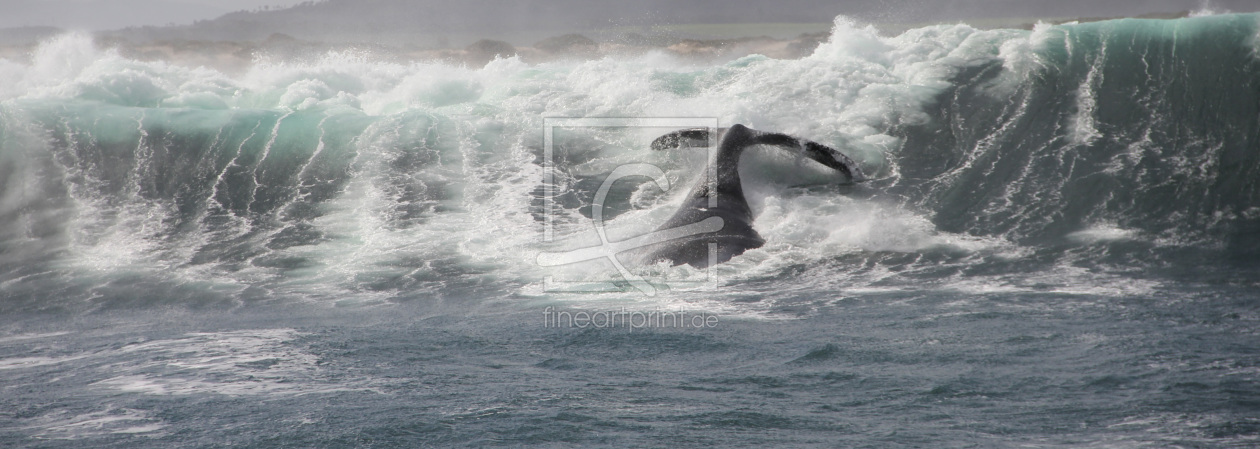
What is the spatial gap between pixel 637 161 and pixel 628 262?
501 cm

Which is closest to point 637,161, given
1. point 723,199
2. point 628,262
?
point 723,199

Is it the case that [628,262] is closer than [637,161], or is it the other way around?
[628,262]

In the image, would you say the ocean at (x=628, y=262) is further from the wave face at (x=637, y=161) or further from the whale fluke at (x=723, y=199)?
the whale fluke at (x=723, y=199)

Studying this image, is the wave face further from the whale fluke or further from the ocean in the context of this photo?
the whale fluke

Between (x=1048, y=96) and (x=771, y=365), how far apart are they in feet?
34.5

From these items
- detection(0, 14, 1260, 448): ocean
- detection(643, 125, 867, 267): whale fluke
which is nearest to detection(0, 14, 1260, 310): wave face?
detection(0, 14, 1260, 448): ocean

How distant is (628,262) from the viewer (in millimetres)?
10625

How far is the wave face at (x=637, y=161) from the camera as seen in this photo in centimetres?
1054

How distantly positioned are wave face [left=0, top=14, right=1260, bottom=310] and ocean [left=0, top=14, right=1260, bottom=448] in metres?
0.07

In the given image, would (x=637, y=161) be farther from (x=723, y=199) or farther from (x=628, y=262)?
(x=628, y=262)

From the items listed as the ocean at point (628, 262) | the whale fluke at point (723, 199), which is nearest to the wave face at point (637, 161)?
the ocean at point (628, 262)

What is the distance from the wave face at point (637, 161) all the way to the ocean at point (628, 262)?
7 centimetres

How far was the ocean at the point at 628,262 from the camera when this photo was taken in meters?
5.83

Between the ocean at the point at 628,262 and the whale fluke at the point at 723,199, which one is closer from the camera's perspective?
the ocean at the point at 628,262
